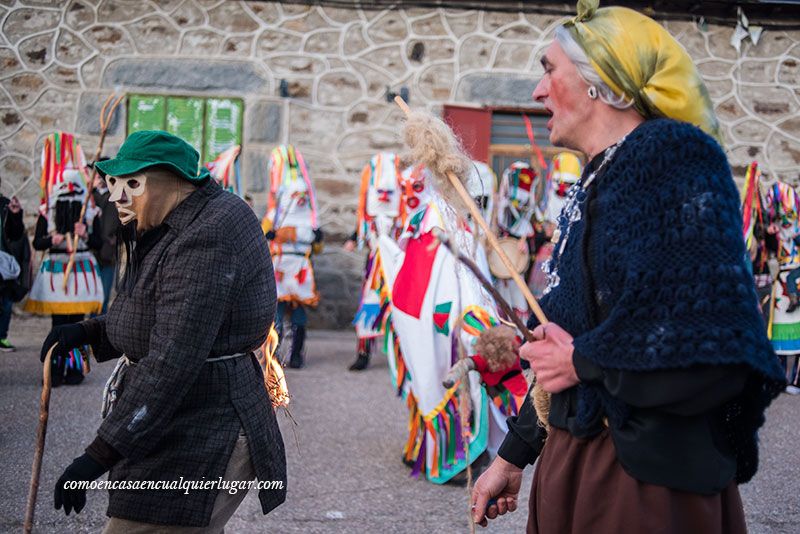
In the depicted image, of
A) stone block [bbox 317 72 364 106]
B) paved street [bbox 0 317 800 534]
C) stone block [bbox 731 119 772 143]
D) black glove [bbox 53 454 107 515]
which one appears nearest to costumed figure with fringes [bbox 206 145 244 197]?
paved street [bbox 0 317 800 534]

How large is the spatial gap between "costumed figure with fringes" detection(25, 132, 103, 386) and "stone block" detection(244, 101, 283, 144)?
292 cm

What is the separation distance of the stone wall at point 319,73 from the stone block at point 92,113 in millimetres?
14

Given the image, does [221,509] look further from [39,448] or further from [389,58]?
[389,58]

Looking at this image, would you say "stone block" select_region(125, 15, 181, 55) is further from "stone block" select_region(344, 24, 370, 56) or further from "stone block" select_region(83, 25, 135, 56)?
"stone block" select_region(344, 24, 370, 56)

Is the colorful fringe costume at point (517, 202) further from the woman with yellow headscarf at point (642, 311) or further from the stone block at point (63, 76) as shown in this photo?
the woman with yellow headscarf at point (642, 311)

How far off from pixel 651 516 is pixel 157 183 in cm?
156

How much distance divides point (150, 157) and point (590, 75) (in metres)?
1.23

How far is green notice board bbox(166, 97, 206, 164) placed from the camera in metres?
9.52

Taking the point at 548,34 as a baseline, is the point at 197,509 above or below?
below

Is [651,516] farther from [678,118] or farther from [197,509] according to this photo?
[197,509]

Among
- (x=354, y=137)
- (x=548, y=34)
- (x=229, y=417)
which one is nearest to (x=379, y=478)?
(x=229, y=417)

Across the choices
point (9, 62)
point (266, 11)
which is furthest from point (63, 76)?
point (266, 11)

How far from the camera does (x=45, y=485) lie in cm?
412

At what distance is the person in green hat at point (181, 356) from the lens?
80.0 inches
